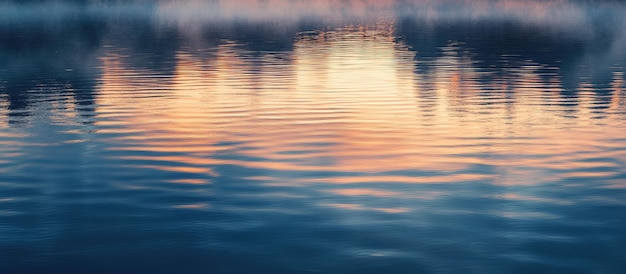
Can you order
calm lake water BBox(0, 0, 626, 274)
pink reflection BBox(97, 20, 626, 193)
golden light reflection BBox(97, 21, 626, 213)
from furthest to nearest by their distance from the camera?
pink reflection BBox(97, 20, 626, 193)
golden light reflection BBox(97, 21, 626, 213)
calm lake water BBox(0, 0, 626, 274)

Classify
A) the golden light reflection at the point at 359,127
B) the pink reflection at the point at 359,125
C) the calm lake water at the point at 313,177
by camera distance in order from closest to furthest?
the calm lake water at the point at 313,177 → the golden light reflection at the point at 359,127 → the pink reflection at the point at 359,125

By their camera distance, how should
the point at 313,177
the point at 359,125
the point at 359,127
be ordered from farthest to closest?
the point at 359,125 → the point at 359,127 → the point at 313,177

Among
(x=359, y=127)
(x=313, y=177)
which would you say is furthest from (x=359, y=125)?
(x=313, y=177)

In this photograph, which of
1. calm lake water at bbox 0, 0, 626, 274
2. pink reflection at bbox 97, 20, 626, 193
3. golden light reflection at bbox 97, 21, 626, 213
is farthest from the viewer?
pink reflection at bbox 97, 20, 626, 193

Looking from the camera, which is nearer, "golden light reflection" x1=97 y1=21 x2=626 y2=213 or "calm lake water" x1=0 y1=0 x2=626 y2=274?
"calm lake water" x1=0 y1=0 x2=626 y2=274

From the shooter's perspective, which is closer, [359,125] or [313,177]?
[313,177]

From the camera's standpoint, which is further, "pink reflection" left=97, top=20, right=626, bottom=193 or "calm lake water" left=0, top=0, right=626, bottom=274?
"pink reflection" left=97, top=20, right=626, bottom=193

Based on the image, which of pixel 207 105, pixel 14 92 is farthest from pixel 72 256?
pixel 14 92

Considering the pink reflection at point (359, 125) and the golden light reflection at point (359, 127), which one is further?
the pink reflection at point (359, 125)

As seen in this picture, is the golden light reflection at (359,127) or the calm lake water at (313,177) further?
the golden light reflection at (359,127)

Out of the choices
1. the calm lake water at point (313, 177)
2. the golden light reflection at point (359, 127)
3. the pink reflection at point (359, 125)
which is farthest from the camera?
the pink reflection at point (359, 125)

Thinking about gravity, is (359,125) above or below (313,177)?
below

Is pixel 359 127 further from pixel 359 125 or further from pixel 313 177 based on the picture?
pixel 313 177

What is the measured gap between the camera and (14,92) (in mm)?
38906
